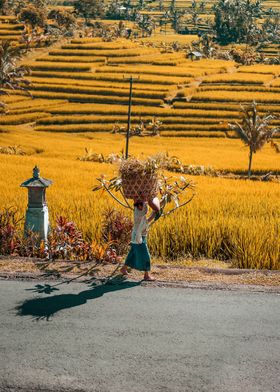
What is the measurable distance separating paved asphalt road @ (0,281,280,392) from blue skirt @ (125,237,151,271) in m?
0.34

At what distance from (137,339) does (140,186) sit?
238cm

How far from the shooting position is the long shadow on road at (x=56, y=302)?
7.04 m

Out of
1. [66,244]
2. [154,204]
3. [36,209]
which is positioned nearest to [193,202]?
[36,209]

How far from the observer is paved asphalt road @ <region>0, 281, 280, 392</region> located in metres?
5.59

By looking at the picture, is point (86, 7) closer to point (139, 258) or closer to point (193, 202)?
point (193, 202)

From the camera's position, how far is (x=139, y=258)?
820 centimetres

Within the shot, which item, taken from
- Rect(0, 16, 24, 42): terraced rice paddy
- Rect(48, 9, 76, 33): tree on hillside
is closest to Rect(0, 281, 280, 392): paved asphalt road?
Rect(0, 16, 24, 42): terraced rice paddy

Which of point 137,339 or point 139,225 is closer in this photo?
point 137,339

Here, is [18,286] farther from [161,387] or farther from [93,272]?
[161,387]

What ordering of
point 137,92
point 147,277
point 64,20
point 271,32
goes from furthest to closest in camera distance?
1. point 271,32
2. point 64,20
3. point 137,92
4. point 147,277

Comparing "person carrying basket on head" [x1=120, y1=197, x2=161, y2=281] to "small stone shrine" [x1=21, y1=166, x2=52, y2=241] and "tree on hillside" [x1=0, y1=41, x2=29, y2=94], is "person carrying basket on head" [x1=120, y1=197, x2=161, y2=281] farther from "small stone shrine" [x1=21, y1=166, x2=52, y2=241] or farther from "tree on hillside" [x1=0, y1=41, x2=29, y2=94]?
"tree on hillside" [x1=0, y1=41, x2=29, y2=94]

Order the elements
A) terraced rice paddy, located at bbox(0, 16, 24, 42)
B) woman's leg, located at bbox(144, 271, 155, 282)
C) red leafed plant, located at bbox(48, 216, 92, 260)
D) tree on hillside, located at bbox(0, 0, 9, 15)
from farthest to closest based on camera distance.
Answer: tree on hillside, located at bbox(0, 0, 9, 15) < terraced rice paddy, located at bbox(0, 16, 24, 42) < red leafed plant, located at bbox(48, 216, 92, 260) < woman's leg, located at bbox(144, 271, 155, 282)

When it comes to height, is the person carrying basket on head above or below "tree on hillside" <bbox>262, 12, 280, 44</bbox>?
below

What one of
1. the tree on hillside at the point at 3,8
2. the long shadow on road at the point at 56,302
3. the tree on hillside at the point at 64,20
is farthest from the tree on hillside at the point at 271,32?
the long shadow on road at the point at 56,302
